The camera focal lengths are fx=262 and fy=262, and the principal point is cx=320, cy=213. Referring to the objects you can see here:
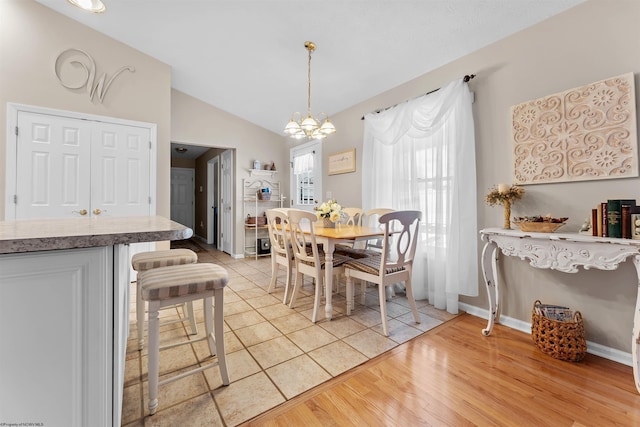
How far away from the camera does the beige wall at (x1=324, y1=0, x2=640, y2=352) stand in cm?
176

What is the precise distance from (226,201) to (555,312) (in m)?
5.23

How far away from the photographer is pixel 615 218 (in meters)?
1.63

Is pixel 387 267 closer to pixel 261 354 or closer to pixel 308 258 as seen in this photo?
pixel 308 258

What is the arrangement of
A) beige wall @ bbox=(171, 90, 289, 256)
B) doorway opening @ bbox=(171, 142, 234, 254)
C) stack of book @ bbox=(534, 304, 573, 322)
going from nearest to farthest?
stack of book @ bbox=(534, 304, 573, 322)
beige wall @ bbox=(171, 90, 289, 256)
doorway opening @ bbox=(171, 142, 234, 254)

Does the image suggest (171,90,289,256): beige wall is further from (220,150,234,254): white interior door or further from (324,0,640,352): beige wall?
(324,0,640,352): beige wall

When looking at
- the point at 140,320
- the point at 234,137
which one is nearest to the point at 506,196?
the point at 140,320

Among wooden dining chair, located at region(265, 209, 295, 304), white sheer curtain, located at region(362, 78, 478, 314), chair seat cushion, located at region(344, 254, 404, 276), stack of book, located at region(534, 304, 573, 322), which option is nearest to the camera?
stack of book, located at region(534, 304, 573, 322)

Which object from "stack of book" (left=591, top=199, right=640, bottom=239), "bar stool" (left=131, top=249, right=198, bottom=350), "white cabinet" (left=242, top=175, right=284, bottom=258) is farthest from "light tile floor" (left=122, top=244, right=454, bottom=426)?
"white cabinet" (left=242, top=175, right=284, bottom=258)

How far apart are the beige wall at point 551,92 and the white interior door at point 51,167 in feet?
13.6

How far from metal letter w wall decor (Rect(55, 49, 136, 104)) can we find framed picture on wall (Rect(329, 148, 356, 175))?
3.08 m

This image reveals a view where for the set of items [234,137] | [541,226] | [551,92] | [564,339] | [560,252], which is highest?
[234,137]

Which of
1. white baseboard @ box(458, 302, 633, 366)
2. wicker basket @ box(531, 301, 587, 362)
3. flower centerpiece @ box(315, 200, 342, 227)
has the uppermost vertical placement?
flower centerpiece @ box(315, 200, 342, 227)

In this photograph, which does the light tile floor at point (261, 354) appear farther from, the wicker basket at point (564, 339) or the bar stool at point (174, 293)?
the wicker basket at point (564, 339)

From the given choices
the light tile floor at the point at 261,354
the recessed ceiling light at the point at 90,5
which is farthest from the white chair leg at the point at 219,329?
the recessed ceiling light at the point at 90,5
